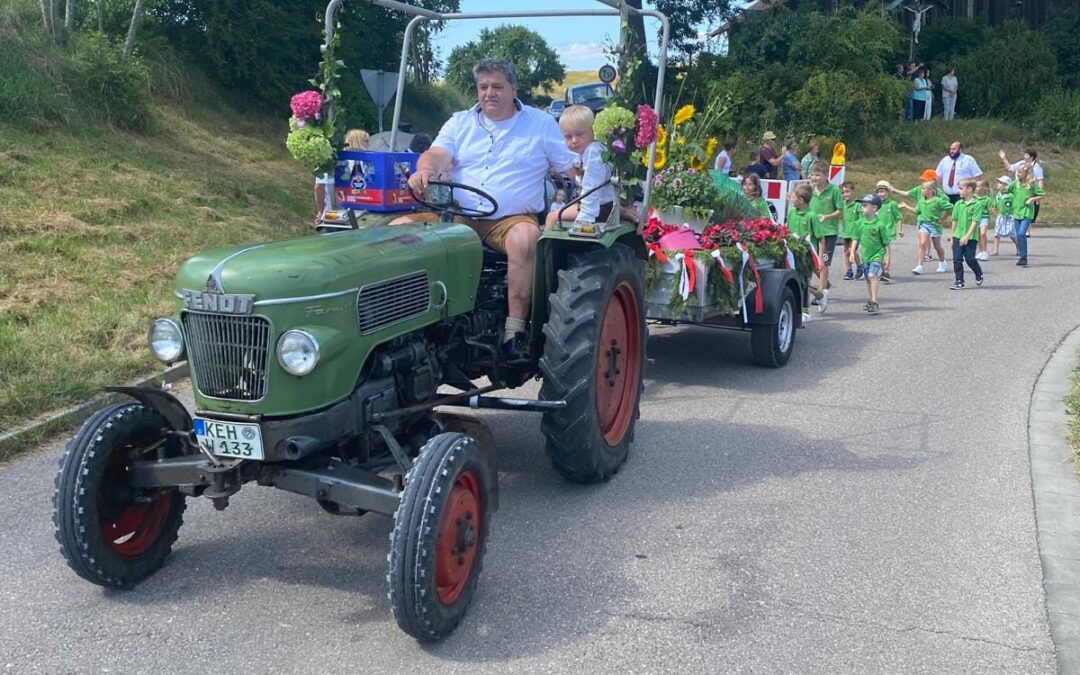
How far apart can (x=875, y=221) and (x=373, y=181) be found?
8.02 meters

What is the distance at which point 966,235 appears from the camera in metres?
13.0

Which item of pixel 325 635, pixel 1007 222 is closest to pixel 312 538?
pixel 325 635

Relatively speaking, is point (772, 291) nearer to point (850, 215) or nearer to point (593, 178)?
point (593, 178)

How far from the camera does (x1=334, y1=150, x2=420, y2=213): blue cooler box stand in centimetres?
545

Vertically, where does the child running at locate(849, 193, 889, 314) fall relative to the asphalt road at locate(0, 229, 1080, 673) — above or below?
above

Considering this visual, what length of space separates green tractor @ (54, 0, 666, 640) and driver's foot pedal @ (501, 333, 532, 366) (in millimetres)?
423

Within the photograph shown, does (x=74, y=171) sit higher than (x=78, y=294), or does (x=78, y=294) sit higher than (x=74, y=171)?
(x=74, y=171)

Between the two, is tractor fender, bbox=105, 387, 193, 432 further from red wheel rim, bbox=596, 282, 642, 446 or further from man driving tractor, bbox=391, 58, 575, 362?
red wheel rim, bbox=596, 282, 642, 446

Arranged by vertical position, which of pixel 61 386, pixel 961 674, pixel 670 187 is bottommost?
pixel 961 674

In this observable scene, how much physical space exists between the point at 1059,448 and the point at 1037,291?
7.28 meters

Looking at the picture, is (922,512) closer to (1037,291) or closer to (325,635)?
(325,635)

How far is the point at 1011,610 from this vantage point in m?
4.28

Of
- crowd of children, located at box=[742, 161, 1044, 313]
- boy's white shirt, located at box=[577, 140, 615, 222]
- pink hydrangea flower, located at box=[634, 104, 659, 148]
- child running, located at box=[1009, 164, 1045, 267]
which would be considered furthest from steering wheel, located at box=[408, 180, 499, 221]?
child running, located at box=[1009, 164, 1045, 267]

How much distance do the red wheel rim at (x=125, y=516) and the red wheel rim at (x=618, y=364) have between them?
2.18 meters
